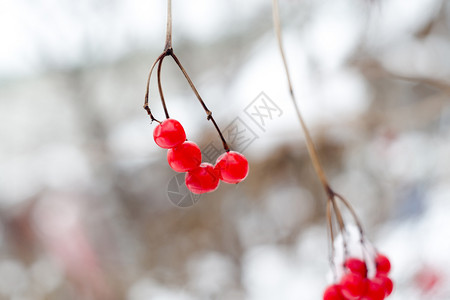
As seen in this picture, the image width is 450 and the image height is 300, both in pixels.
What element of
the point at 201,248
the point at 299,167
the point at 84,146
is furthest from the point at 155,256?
the point at 299,167

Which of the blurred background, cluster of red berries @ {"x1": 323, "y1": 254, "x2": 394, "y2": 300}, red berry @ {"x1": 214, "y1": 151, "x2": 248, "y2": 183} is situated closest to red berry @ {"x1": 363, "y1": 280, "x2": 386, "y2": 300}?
cluster of red berries @ {"x1": 323, "y1": 254, "x2": 394, "y2": 300}

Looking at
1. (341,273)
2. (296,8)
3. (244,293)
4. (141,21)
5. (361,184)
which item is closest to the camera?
(341,273)

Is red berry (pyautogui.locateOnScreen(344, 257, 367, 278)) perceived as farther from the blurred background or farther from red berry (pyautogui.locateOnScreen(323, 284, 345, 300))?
the blurred background

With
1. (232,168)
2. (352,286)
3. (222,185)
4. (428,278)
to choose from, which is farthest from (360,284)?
(222,185)

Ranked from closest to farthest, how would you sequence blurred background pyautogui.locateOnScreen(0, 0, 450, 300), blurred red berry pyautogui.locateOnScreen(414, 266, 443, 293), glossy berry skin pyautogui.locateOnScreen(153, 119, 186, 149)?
glossy berry skin pyautogui.locateOnScreen(153, 119, 186, 149)
blurred red berry pyautogui.locateOnScreen(414, 266, 443, 293)
blurred background pyautogui.locateOnScreen(0, 0, 450, 300)

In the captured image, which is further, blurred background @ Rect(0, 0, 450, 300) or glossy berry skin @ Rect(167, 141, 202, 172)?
blurred background @ Rect(0, 0, 450, 300)

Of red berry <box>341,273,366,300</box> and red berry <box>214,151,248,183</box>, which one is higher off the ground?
red berry <box>214,151,248,183</box>

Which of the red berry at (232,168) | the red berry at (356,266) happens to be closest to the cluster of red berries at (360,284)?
the red berry at (356,266)

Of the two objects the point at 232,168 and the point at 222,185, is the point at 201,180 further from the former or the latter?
the point at 222,185

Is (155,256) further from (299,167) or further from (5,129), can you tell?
(5,129)
